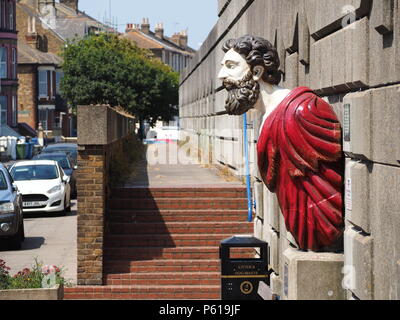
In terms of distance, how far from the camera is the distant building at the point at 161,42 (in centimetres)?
13050

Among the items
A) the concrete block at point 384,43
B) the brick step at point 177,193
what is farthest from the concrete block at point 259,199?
the concrete block at point 384,43

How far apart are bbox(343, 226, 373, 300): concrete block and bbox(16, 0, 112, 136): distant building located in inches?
2929

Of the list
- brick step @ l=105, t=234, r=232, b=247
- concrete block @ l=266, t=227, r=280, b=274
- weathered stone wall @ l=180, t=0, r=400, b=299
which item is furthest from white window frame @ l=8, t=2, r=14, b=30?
weathered stone wall @ l=180, t=0, r=400, b=299

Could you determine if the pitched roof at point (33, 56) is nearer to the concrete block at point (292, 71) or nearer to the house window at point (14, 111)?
the house window at point (14, 111)

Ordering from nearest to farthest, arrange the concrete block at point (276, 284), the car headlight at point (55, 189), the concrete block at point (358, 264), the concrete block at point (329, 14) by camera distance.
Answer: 1. the concrete block at point (358, 264)
2. the concrete block at point (329, 14)
3. the concrete block at point (276, 284)
4. the car headlight at point (55, 189)

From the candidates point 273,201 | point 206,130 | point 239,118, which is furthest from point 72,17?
point 273,201

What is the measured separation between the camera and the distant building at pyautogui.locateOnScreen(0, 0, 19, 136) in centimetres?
7712

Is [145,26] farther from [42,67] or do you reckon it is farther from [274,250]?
[274,250]

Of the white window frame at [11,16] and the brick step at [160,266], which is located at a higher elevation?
the white window frame at [11,16]

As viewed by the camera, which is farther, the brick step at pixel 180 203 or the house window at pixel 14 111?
the house window at pixel 14 111

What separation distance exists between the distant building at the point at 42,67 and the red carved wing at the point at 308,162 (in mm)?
73943

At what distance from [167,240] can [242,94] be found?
7854 millimetres
